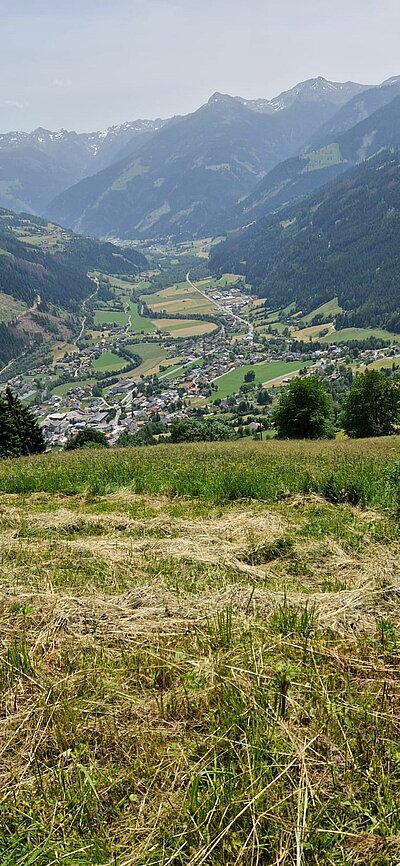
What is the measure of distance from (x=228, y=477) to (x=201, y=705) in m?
8.47

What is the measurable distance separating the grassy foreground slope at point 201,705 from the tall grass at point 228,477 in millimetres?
3412

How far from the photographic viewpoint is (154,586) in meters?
5.52

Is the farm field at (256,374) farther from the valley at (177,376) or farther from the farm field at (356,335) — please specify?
the farm field at (356,335)

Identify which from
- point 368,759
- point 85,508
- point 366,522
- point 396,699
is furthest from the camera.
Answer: point 85,508

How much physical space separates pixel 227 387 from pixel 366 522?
13645cm

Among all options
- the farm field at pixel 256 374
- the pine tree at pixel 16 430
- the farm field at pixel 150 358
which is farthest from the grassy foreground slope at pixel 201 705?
the farm field at pixel 150 358

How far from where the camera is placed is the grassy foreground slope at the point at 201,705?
8.19 ft

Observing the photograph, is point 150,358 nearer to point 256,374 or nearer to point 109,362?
point 109,362

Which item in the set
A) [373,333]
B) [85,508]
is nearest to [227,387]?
[373,333]

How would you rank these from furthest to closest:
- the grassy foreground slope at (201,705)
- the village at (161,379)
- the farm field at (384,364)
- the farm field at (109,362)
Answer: the farm field at (109,362) → the farm field at (384,364) → the village at (161,379) → the grassy foreground slope at (201,705)

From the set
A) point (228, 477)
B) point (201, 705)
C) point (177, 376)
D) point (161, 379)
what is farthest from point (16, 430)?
point (177, 376)

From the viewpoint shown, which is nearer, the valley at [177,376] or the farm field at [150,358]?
the valley at [177,376]

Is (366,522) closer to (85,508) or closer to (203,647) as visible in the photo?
(203,647)

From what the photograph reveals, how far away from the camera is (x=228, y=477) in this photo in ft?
38.6
